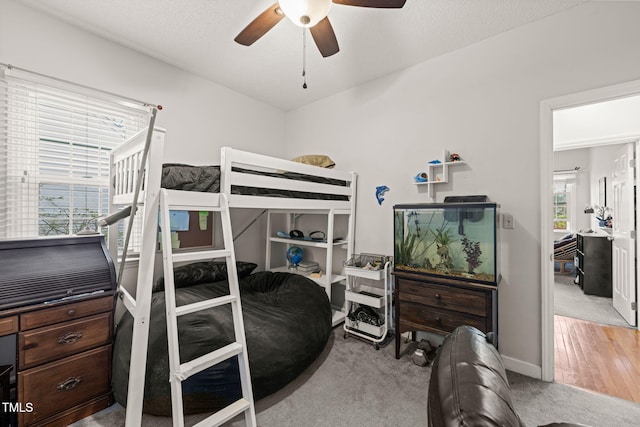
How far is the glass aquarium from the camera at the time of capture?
201 centimetres

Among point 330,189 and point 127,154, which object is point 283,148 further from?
point 127,154

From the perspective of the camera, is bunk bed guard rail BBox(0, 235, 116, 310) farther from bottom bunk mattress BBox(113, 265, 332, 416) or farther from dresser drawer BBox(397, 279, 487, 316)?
dresser drawer BBox(397, 279, 487, 316)

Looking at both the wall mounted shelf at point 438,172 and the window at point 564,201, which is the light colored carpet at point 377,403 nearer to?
the wall mounted shelf at point 438,172

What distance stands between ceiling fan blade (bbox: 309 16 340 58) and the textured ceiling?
372 millimetres

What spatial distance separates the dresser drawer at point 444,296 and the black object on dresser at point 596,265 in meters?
3.56

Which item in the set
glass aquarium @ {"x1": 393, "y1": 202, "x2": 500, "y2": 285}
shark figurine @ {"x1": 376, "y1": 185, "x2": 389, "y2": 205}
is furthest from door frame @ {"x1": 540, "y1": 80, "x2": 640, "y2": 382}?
shark figurine @ {"x1": 376, "y1": 185, "x2": 389, "y2": 205}

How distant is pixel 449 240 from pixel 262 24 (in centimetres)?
201

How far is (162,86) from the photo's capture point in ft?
8.85

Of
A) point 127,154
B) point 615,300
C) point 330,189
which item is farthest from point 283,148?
point 615,300

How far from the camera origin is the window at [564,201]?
584 cm

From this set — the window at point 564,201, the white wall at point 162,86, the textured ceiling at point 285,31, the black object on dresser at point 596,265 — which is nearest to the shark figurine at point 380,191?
the textured ceiling at point 285,31

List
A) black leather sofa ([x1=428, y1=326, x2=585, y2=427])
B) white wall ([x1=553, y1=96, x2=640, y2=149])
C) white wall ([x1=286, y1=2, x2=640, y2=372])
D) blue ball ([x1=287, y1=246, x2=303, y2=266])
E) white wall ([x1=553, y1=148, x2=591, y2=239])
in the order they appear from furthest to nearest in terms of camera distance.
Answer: white wall ([x1=553, y1=148, x2=591, y2=239])
blue ball ([x1=287, y1=246, x2=303, y2=266])
white wall ([x1=553, y1=96, x2=640, y2=149])
white wall ([x1=286, y1=2, x2=640, y2=372])
black leather sofa ([x1=428, y1=326, x2=585, y2=427])

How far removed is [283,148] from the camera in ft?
13.1

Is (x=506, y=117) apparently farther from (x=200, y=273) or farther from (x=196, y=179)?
(x=200, y=273)
